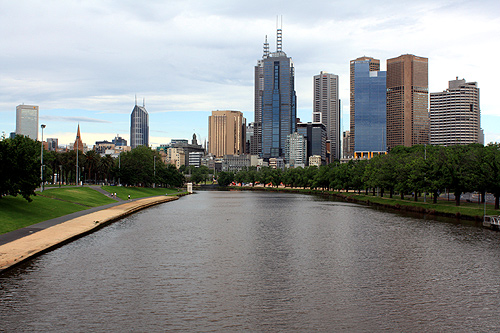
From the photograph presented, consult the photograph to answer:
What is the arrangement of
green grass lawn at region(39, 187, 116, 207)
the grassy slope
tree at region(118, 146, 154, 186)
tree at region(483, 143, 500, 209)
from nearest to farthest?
the grassy slope, tree at region(483, 143, 500, 209), green grass lawn at region(39, 187, 116, 207), tree at region(118, 146, 154, 186)

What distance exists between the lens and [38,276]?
29.2 meters

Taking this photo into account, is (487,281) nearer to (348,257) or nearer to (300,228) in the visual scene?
(348,257)

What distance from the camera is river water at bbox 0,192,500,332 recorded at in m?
21.9

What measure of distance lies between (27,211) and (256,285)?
119 feet

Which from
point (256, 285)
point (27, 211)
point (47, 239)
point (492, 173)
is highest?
point (492, 173)

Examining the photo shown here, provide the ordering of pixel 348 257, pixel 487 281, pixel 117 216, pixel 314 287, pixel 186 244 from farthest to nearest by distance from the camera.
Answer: pixel 117 216 < pixel 186 244 < pixel 348 257 < pixel 487 281 < pixel 314 287

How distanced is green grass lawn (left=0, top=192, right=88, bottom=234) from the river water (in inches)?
278

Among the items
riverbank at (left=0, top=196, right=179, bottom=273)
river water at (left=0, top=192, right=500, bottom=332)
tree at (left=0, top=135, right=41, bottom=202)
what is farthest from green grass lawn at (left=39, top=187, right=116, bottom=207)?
river water at (left=0, top=192, right=500, bottom=332)

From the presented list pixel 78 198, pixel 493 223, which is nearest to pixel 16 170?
pixel 78 198

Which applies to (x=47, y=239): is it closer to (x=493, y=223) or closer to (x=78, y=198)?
(x=78, y=198)

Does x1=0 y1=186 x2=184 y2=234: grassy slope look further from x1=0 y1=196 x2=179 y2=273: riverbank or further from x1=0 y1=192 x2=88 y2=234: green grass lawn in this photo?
x1=0 y1=196 x2=179 y2=273: riverbank

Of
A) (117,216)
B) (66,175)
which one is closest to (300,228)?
(117,216)

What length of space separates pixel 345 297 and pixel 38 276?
19794 mm

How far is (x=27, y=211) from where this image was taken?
173ft
